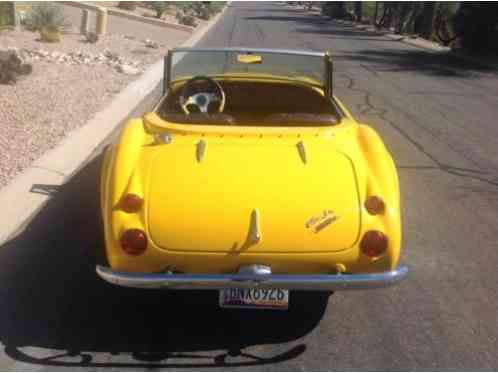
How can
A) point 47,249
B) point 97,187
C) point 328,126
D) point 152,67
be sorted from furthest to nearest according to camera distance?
point 152,67 < point 97,187 < point 47,249 < point 328,126

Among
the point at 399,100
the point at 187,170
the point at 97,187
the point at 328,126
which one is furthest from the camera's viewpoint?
the point at 399,100

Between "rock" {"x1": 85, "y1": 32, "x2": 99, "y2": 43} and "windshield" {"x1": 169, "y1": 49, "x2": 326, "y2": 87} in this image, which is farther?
"rock" {"x1": 85, "y1": 32, "x2": 99, "y2": 43}

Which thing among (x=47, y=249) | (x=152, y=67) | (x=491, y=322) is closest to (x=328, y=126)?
(x=491, y=322)

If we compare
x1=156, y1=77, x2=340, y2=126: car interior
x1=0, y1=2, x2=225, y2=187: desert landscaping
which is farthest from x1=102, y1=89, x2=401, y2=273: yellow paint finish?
x1=0, y1=2, x2=225, y2=187: desert landscaping

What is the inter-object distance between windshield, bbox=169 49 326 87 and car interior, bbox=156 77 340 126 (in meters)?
0.15

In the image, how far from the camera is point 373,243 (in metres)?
3.38

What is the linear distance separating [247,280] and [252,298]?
0.25 m

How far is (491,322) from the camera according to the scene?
13.0 ft

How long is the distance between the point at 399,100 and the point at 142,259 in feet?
34.2

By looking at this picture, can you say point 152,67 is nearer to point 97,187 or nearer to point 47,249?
point 97,187

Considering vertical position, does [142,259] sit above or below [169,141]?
below

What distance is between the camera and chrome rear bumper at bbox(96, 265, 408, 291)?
3279 millimetres

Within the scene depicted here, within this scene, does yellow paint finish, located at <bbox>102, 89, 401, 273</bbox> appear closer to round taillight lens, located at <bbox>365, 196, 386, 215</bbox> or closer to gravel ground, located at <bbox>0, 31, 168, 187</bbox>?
round taillight lens, located at <bbox>365, 196, 386, 215</bbox>

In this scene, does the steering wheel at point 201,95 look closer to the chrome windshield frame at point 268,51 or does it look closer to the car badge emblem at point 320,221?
the chrome windshield frame at point 268,51
